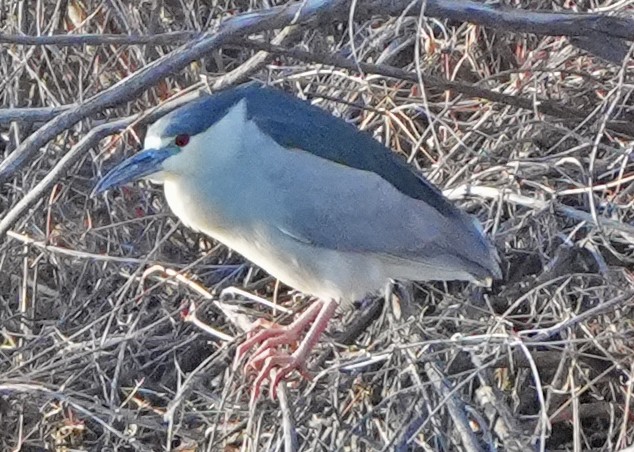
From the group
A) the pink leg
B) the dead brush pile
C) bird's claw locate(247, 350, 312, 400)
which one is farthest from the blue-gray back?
bird's claw locate(247, 350, 312, 400)

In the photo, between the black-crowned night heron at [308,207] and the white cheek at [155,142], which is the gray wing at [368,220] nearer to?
the black-crowned night heron at [308,207]

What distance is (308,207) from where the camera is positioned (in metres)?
2.40

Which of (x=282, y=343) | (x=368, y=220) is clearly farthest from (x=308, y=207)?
(x=282, y=343)

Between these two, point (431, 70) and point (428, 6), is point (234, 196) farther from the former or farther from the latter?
point (431, 70)

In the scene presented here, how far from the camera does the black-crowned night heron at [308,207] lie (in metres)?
2.35

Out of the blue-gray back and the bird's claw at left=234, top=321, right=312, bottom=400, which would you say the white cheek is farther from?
the bird's claw at left=234, top=321, right=312, bottom=400

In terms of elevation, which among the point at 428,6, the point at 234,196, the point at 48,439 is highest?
the point at 428,6

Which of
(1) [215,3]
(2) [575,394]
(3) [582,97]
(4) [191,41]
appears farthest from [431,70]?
(2) [575,394]

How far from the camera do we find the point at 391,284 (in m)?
2.48

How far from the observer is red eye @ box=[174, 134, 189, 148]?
7.45 feet

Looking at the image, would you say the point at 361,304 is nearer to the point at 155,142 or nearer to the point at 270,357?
the point at 270,357

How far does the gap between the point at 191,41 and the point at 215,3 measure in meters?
0.93

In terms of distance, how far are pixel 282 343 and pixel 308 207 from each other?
284 millimetres

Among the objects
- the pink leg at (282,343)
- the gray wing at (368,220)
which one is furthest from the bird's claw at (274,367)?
the gray wing at (368,220)
